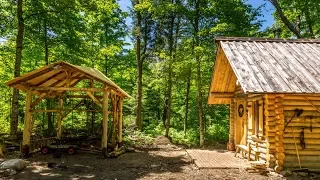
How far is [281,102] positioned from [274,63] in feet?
6.22

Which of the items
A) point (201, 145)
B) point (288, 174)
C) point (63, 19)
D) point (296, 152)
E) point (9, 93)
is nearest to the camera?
point (288, 174)

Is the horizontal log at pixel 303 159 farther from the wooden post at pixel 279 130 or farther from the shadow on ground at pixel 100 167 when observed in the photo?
the shadow on ground at pixel 100 167

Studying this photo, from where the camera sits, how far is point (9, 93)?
82.4 feet

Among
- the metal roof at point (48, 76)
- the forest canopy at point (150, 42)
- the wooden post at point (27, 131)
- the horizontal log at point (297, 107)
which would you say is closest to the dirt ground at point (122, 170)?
the wooden post at point (27, 131)

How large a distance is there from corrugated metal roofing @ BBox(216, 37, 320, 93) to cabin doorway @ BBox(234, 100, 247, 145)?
283 cm

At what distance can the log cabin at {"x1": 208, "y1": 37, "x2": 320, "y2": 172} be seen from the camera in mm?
9156

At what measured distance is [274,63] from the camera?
10.7 metres

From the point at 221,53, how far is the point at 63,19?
1035 centimetres

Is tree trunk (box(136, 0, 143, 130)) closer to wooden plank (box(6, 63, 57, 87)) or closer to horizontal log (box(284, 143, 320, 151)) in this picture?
wooden plank (box(6, 63, 57, 87))

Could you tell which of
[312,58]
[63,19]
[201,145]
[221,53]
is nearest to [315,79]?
[312,58]

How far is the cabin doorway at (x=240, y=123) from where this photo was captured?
44.0 ft

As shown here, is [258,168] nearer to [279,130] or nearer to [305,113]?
[279,130]

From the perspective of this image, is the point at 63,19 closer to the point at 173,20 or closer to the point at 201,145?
the point at 173,20

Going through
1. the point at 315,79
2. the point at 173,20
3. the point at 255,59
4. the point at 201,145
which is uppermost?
the point at 173,20
